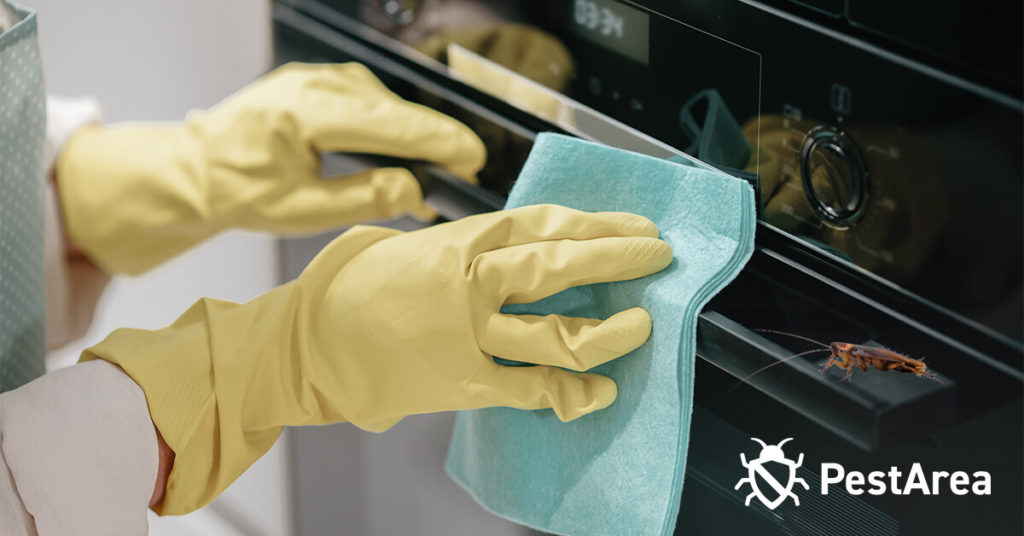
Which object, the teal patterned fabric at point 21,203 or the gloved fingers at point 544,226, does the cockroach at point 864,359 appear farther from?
the teal patterned fabric at point 21,203

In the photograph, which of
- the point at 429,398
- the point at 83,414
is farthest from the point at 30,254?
the point at 429,398

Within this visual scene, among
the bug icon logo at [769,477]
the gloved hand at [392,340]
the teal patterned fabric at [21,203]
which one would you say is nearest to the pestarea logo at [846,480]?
the bug icon logo at [769,477]

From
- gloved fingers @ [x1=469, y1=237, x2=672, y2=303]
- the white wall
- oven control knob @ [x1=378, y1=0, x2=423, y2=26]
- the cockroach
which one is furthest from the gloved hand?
the white wall

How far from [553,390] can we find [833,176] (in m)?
0.21

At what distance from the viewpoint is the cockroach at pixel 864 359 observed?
0.54 m

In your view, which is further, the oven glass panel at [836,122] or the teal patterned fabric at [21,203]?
the teal patterned fabric at [21,203]

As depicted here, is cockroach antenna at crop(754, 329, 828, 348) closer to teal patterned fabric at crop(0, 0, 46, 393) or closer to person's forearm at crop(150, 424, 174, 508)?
person's forearm at crop(150, 424, 174, 508)

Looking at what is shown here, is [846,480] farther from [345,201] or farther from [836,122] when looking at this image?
[345,201]

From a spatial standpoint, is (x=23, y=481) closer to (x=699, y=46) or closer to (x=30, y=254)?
(x=30, y=254)

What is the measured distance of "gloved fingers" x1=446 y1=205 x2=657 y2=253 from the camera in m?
0.64

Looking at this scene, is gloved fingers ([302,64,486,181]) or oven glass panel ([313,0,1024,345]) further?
gloved fingers ([302,64,486,181])

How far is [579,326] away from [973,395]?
0.23 metres

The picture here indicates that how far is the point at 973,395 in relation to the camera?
1.71ft

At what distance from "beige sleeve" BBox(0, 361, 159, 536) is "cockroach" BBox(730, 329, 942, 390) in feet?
1.29
